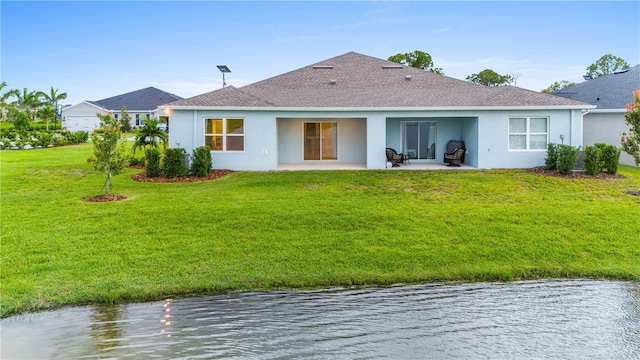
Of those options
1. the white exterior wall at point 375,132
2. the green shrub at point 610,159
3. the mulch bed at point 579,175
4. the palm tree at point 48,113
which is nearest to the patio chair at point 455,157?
the white exterior wall at point 375,132

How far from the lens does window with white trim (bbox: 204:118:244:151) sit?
18641mm

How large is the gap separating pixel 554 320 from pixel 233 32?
24.4 metres

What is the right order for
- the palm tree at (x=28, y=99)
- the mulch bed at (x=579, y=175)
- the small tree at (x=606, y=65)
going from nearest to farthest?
the mulch bed at (x=579, y=175), the small tree at (x=606, y=65), the palm tree at (x=28, y=99)

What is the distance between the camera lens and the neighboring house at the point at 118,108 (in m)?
51.8

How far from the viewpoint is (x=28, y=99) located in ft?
197

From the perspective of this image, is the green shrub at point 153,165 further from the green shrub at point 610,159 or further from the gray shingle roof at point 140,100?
the gray shingle roof at point 140,100

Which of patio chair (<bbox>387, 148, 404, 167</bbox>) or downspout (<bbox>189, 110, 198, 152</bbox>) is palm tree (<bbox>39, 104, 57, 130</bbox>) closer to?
downspout (<bbox>189, 110, 198, 152</bbox>)

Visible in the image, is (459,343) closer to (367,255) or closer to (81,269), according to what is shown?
(367,255)

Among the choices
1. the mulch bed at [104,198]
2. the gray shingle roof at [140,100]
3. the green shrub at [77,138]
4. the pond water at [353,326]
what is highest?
the gray shingle roof at [140,100]

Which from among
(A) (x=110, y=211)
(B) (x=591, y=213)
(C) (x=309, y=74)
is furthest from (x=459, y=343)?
(C) (x=309, y=74)

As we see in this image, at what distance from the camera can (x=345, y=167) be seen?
→ 19.3 meters

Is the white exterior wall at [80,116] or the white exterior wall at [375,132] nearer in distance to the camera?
the white exterior wall at [375,132]

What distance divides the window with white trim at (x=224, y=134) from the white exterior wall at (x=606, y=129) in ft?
59.7

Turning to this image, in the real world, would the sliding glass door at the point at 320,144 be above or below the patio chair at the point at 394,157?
above
